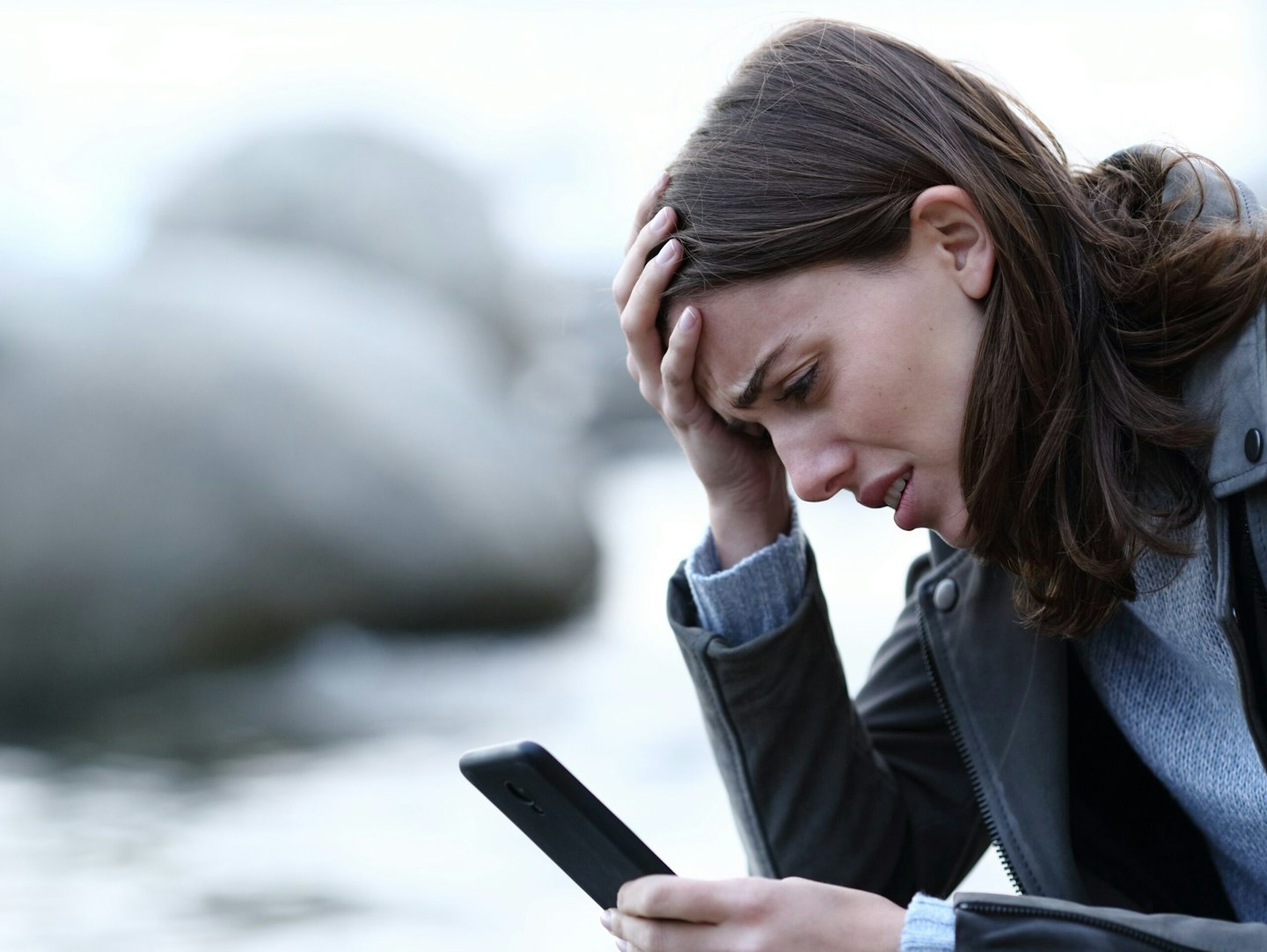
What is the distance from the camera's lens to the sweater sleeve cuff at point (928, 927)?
95cm

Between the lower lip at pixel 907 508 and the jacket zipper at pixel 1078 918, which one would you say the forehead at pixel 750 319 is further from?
the jacket zipper at pixel 1078 918

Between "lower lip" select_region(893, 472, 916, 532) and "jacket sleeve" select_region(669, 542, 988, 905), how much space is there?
19cm

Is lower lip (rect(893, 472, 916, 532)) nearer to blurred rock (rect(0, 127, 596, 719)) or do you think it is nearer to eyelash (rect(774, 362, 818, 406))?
eyelash (rect(774, 362, 818, 406))

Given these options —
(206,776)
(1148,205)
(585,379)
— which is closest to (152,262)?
(206,776)

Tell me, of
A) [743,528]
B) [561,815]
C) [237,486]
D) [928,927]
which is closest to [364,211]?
→ [237,486]

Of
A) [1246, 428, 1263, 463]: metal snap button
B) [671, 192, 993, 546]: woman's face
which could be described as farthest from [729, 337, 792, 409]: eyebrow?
[1246, 428, 1263, 463]: metal snap button

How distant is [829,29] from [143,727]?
5.88ft

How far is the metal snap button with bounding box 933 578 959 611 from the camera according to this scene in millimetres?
1325

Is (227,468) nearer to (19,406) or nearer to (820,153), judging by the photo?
(19,406)

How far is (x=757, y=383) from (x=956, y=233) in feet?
0.64

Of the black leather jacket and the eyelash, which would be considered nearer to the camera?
the eyelash

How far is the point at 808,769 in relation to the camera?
1327 mm

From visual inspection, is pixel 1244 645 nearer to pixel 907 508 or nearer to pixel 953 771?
pixel 907 508

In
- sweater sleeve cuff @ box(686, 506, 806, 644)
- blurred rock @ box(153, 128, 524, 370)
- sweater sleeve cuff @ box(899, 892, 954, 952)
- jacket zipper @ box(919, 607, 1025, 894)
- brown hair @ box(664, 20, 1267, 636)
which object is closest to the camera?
sweater sleeve cuff @ box(899, 892, 954, 952)
